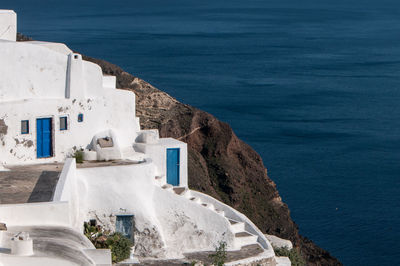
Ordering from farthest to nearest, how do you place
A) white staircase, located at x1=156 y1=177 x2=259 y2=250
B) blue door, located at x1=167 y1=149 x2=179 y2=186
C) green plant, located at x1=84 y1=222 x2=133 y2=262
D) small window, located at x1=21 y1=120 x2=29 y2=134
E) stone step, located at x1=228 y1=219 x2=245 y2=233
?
blue door, located at x1=167 y1=149 x2=179 y2=186 < stone step, located at x1=228 y1=219 x2=245 y2=233 < white staircase, located at x1=156 y1=177 x2=259 y2=250 < small window, located at x1=21 y1=120 x2=29 y2=134 < green plant, located at x1=84 y1=222 x2=133 y2=262

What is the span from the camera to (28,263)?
43.4ft

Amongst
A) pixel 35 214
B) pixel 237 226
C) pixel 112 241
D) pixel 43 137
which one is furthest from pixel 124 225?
pixel 35 214

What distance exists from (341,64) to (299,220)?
53484mm

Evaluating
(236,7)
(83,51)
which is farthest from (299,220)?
(236,7)

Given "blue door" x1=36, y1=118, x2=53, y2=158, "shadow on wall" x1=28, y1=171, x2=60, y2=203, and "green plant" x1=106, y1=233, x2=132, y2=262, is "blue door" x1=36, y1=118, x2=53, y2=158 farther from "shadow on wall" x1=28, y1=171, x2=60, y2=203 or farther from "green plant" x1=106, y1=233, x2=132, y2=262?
"green plant" x1=106, y1=233, x2=132, y2=262

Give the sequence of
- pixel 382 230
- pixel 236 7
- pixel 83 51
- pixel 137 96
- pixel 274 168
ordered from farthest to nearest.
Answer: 1. pixel 236 7
2. pixel 83 51
3. pixel 274 168
4. pixel 382 230
5. pixel 137 96

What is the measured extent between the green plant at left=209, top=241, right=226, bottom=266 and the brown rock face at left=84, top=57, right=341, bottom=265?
37.5 ft

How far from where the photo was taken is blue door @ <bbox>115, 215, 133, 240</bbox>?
878 inches

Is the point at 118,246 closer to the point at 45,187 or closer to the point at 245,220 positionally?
the point at 45,187

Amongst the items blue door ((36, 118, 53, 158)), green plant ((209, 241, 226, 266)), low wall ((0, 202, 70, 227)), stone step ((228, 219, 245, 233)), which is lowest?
green plant ((209, 241, 226, 266))

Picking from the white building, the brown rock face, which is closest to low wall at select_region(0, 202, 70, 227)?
the white building

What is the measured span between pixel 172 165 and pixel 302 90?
52541 mm

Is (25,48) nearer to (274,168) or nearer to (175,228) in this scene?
(175,228)

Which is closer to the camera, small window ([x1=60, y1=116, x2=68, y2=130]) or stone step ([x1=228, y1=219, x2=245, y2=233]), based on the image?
small window ([x1=60, y1=116, x2=68, y2=130])
